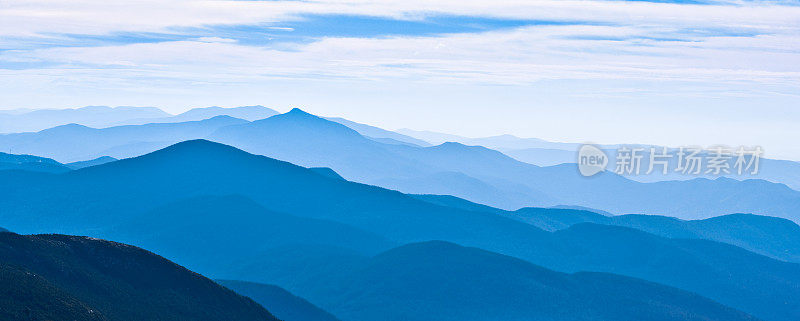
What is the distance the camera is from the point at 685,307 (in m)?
183

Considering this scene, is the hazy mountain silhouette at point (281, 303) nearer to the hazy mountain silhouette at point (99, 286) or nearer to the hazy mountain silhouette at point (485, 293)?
the hazy mountain silhouette at point (485, 293)

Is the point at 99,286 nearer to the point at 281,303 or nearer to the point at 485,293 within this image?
the point at 281,303

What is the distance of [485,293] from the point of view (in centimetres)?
17288

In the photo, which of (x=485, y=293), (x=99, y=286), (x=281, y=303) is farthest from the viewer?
(x=485, y=293)

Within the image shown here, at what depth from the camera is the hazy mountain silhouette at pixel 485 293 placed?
538 ft

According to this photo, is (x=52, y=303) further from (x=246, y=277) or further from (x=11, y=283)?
(x=246, y=277)

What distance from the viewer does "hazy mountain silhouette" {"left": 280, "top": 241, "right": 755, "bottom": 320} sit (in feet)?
538

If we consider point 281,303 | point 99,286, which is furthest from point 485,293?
point 99,286

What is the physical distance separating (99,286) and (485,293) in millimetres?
99065

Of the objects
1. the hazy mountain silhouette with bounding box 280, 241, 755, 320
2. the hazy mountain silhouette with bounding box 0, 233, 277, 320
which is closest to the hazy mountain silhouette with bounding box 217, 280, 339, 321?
the hazy mountain silhouette with bounding box 280, 241, 755, 320

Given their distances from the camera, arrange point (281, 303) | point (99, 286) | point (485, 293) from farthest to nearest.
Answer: point (485, 293)
point (281, 303)
point (99, 286)

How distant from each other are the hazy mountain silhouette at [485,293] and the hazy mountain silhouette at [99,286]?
60132mm

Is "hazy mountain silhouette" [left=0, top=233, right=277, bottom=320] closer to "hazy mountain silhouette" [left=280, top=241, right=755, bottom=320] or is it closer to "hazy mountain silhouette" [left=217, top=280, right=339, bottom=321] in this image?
"hazy mountain silhouette" [left=217, top=280, right=339, bottom=321]

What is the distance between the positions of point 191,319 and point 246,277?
99.4m
